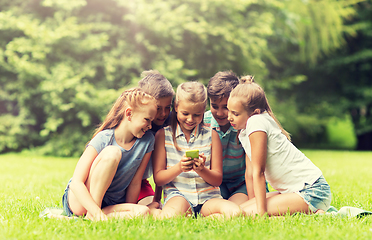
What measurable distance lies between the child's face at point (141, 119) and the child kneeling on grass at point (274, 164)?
72 centimetres

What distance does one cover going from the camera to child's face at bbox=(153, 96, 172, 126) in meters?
3.19

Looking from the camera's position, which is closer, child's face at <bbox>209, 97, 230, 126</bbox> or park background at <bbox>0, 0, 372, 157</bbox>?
child's face at <bbox>209, 97, 230, 126</bbox>

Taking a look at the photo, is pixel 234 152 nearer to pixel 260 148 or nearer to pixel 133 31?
pixel 260 148

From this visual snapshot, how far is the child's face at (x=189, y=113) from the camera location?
2996 mm

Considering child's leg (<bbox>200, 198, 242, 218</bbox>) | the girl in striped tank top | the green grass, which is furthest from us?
the girl in striped tank top

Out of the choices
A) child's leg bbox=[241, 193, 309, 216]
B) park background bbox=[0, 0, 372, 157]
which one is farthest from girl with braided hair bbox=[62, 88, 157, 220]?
park background bbox=[0, 0, 372, 157]

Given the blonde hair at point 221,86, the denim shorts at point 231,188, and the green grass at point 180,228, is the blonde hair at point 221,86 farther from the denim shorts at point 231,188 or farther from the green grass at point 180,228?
the green grass at point 180,228

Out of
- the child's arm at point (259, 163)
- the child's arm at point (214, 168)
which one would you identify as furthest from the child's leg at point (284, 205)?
the child's arm at point (214, 168)

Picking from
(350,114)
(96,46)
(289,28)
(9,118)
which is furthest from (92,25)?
(350,114)

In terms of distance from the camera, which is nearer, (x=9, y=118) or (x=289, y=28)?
(x=9, y=118)

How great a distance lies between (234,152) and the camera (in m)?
3.45

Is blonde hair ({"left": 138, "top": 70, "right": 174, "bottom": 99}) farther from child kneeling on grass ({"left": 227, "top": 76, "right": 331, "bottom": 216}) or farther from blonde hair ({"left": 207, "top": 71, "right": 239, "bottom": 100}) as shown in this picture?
child kneeling on grass ({"left": 227, "top": 76, "right": 331, "bottom": 216})

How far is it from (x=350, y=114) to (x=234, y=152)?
16145 mm

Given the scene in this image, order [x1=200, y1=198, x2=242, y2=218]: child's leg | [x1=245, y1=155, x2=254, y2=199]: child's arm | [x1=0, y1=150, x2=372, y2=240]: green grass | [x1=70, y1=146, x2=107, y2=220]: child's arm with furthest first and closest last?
[x1=245, y1=155, x2=254, y2=199]: child's arm, [x1=200, y1=198, x2=242, y2=218]: child's leg, [x1=70, y1=146, x2=107, y2=220]: child's arm, [x1=0, y1=150, x2=372, y2=240]: green grass
